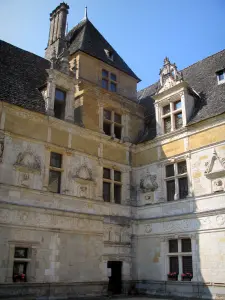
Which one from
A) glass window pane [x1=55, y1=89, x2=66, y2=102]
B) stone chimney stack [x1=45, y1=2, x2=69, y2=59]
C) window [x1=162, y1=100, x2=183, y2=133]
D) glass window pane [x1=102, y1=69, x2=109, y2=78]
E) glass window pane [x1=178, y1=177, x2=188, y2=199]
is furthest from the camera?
stone chimney stack [x1=45, y1=2, x2=69, y2=59]

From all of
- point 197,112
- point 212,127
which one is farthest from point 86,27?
point 212,127

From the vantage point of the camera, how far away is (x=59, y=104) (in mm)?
14703

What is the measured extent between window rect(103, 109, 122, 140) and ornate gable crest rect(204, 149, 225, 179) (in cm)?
477

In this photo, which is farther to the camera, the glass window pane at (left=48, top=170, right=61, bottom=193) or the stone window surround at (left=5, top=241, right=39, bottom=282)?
the glass window pane at (left=48, top=170, right=61, bottom=193)

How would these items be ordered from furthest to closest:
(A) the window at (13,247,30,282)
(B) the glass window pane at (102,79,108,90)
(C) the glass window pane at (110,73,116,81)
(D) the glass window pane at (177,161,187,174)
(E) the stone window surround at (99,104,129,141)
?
(C) the glass window pane at (110,73,116,81), (B) the glass window pane at (102,79,108,90), (E) the stone window surround at (99,104,129,141), (D) the glass window pane at (177,161,187,174), (A) the window at (13,247,30,282)

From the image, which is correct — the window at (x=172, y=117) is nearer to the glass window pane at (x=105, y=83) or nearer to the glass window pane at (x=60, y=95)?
the glass window pane at (x=105, y=83)

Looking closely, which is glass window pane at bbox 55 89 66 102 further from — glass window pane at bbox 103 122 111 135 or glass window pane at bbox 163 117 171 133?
glass window pane at bbox 163 117 171 133

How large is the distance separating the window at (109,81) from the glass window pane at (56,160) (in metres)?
4.93

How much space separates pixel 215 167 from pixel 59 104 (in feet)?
22.8

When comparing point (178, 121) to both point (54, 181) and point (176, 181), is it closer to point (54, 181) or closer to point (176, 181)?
point (176, 181)

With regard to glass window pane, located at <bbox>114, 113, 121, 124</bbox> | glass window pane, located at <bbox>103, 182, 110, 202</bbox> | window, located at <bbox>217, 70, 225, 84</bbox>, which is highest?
window, located at <bbox>217, 70, 225, 84</bbox>

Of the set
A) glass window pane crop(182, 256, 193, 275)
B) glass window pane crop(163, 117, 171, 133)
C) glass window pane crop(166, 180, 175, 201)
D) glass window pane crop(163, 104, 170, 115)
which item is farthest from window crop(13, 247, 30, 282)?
glass window pane crop(163, 104, 170, 115)

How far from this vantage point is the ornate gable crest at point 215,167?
1239cm

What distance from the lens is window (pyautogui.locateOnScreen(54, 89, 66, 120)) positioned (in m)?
14.4
